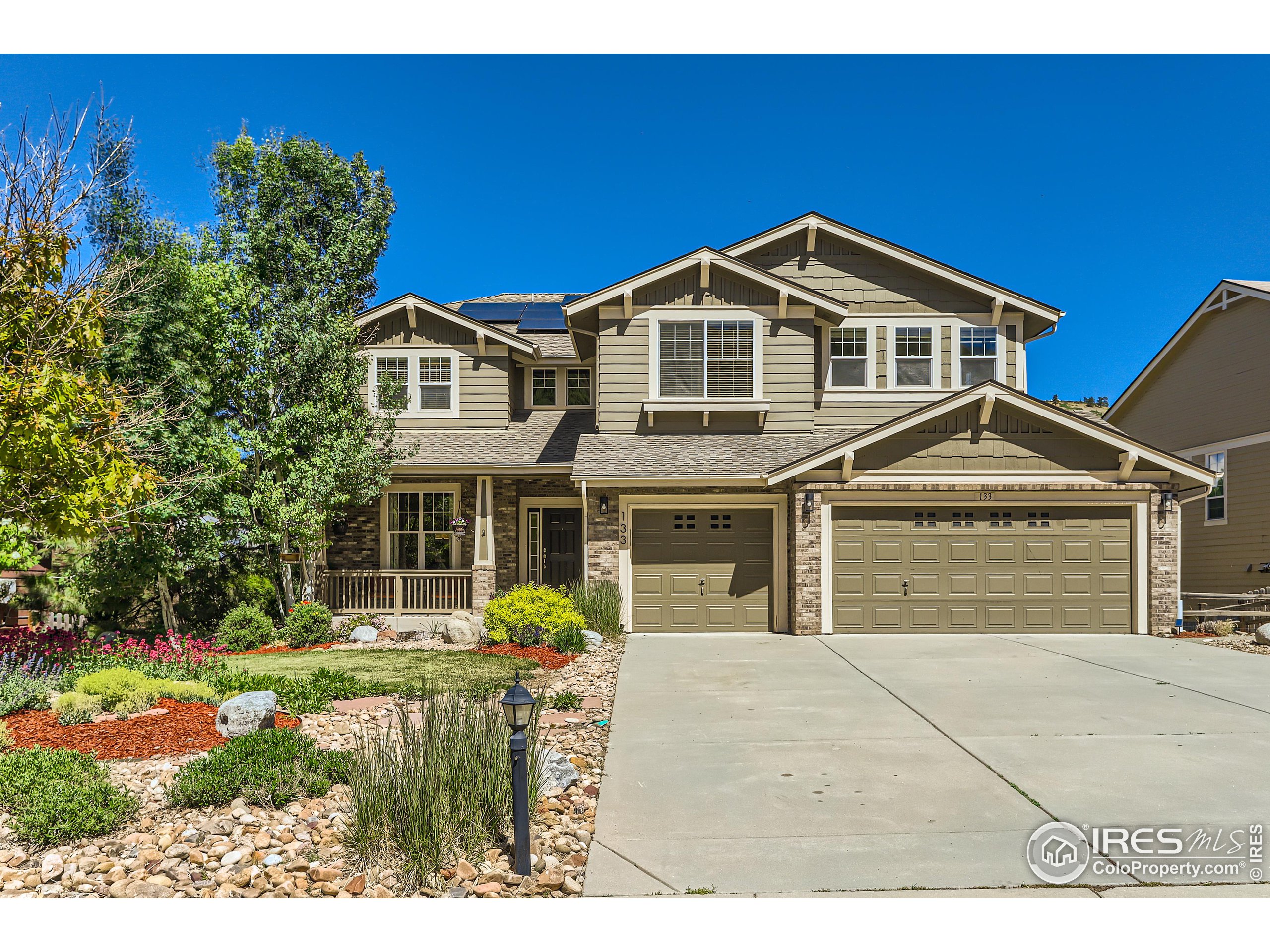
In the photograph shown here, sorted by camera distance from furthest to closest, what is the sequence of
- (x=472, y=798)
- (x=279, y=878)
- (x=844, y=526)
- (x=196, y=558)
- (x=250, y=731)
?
(x=844, y=526), (x=196, y=558), (x=250, y=731), (x=472, y=798), (x=279, y=878)

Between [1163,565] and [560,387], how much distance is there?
1207 cm

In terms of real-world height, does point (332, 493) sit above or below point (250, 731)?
above

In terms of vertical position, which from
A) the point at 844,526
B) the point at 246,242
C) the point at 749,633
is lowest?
the point at 749,633

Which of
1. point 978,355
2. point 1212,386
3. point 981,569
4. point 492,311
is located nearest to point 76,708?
point 981,569

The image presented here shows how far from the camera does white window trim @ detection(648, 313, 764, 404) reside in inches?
608

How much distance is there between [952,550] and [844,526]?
1923mm

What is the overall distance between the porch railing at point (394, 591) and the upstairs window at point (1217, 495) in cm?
1650

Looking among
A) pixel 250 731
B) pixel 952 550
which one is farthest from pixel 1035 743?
pixel 952 550

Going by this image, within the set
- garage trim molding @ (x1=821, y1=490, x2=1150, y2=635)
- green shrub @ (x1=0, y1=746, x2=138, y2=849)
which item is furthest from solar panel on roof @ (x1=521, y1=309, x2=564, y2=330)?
green shrub @ (x1=0, y1=746, x2=138, y2=849)

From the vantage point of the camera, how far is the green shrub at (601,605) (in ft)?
43.9

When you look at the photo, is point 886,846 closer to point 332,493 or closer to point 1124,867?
point 1124,867

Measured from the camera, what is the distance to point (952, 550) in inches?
552

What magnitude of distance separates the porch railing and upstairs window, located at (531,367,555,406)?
4.32 meters

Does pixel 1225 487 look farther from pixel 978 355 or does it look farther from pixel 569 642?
pixel 569 642
